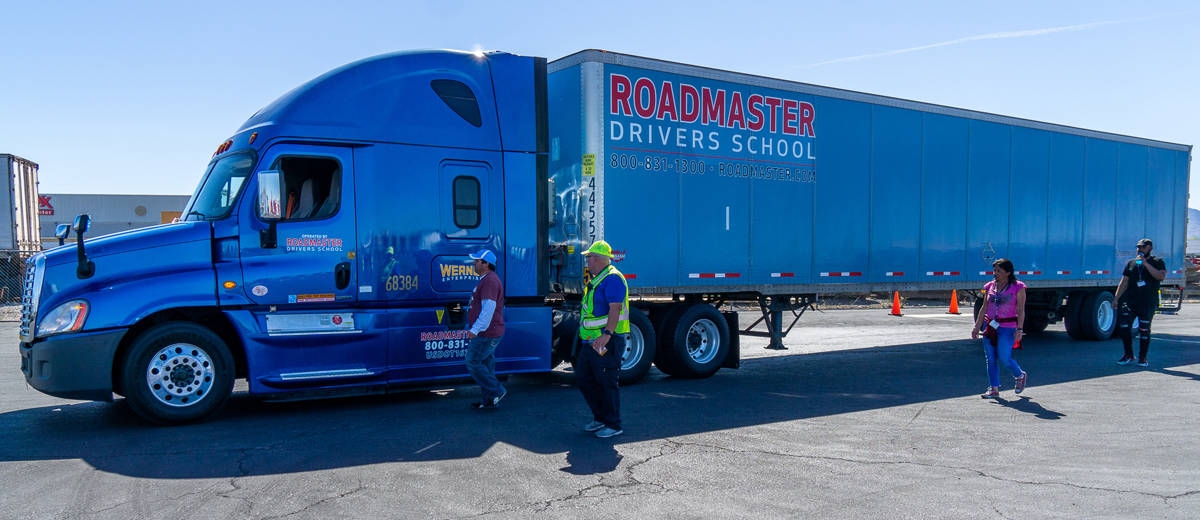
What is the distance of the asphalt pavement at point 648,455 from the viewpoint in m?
4.98

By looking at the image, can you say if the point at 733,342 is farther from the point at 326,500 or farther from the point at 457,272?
the point at 326,500

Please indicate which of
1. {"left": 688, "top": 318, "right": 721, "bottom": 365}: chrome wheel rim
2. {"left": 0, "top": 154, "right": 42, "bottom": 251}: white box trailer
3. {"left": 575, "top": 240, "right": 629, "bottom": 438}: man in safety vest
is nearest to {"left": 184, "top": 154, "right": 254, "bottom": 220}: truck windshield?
{"left": 575, "top": 240, "right": 629, "bottom": 438}: man in safety vest

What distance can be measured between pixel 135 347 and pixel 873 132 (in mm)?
9807

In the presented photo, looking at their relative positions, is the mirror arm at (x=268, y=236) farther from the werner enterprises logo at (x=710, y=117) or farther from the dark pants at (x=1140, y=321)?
the dark pants at (x=1140, y=321)

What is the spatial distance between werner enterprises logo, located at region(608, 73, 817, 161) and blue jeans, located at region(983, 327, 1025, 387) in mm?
3641

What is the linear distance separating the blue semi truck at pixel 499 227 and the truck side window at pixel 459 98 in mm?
17

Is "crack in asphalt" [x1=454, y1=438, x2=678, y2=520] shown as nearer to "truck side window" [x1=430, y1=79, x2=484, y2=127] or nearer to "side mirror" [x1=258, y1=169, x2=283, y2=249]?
"side mirror" [x1=258, y1=169, x2=283, y2=249]

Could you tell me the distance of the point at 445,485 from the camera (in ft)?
17.7

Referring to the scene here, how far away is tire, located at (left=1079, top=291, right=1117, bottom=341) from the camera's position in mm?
15500

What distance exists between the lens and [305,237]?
25.4ft

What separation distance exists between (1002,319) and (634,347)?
13.4 ft

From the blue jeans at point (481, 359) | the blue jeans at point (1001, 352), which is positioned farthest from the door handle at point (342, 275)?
the blue jeans at point (1001, 352)

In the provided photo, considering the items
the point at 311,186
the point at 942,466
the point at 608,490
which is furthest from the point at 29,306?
the point at 942,466

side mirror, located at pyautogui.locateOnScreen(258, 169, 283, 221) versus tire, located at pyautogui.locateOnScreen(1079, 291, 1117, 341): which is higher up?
side mirror, located at pyautogui.locateOnScreen(258, 169, 283, 221)
